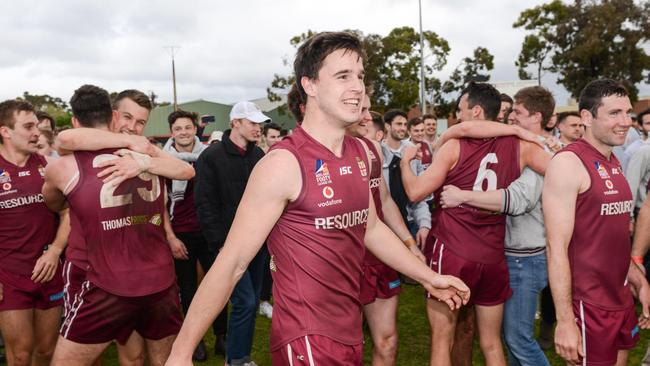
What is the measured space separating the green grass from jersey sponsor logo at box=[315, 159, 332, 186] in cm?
364

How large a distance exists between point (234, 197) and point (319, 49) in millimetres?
3019

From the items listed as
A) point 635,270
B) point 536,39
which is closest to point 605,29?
point 536,39

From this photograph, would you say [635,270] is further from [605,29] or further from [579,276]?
[605,29]

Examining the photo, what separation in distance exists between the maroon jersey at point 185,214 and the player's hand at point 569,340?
400cm

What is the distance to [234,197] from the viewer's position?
5.43 metres

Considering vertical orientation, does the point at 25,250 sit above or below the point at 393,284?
above

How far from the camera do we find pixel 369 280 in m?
4.39

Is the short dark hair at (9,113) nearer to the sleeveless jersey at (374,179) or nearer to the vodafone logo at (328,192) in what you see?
the sleeveless jersey at (374,179)

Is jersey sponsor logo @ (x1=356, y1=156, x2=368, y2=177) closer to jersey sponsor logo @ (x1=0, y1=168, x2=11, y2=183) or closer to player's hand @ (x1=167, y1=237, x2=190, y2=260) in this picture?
player's hand @ (x1=167, y1=237, x2=190, y2=260)

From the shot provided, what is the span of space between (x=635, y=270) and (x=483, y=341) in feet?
3.81

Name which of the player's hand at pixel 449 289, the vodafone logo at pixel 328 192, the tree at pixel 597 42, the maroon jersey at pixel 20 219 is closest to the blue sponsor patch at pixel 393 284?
the player's hand at pixel 449 289

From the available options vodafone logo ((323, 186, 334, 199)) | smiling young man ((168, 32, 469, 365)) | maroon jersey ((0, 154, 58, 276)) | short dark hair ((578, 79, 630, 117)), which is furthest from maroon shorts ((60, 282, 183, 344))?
short dark hair ((578, 79, 630, 117))

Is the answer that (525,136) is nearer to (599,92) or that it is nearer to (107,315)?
(599,92)

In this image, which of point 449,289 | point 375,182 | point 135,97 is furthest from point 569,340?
point 135,97
